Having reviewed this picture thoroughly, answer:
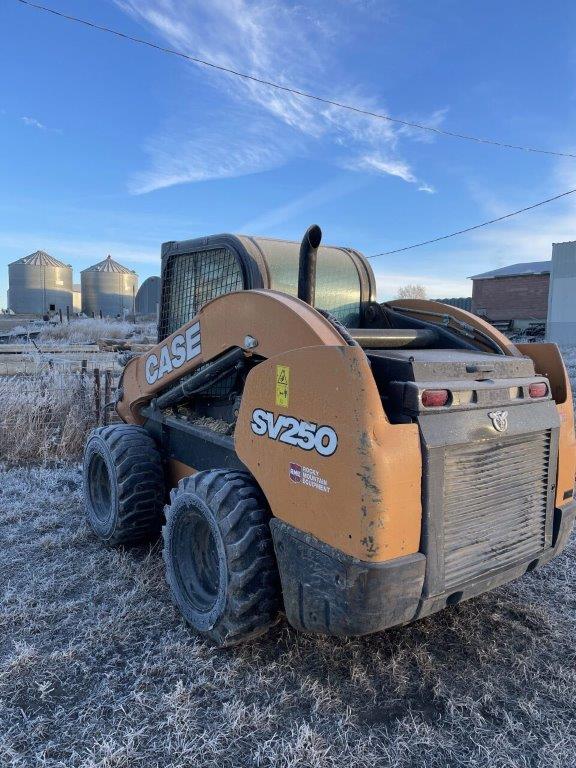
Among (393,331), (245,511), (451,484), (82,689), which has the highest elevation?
(393,331)

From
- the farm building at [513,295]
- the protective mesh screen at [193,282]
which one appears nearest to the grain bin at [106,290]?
the farm building at [513,295]

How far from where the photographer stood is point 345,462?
2213mm

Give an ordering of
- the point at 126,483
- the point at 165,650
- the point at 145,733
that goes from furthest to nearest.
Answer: the point at 126,483 → the point at 165,650 → the point at 145,733

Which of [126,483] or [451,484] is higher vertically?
[451,484]

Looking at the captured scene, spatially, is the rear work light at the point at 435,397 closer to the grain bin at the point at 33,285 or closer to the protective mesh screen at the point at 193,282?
the protective mesh screen at the point at 193,282

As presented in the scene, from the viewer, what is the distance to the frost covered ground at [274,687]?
2221mm

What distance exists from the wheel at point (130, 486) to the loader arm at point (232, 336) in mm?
343

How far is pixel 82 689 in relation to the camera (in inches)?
102

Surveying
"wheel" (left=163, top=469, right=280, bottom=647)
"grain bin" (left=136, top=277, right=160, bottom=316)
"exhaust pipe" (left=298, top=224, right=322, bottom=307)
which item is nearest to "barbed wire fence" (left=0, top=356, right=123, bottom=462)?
"grain bin" (left=136, top=277, right=160, bottom=316)

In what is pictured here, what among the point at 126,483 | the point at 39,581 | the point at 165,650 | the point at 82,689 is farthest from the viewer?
the point at 126,483

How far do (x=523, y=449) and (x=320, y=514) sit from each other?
1065 millimetres

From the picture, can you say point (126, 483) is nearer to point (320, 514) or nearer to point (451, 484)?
point (320, 514)

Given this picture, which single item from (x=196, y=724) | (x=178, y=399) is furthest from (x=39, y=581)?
(x=196, y=724)

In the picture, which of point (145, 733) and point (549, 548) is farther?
point (549, 548)
